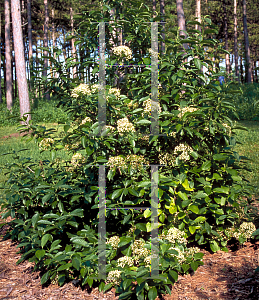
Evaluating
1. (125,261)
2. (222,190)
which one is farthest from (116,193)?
(222,190)

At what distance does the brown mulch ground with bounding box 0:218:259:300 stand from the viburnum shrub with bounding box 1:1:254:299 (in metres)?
0.10

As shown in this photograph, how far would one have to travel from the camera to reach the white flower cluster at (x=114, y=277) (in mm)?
2074

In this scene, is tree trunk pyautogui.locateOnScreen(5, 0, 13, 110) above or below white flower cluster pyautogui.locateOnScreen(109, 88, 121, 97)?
above

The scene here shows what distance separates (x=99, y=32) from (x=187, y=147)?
1496 mm

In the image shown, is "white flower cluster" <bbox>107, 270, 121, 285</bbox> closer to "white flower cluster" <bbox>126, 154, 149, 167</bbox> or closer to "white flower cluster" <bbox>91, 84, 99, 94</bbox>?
"white flower cluster" <bbox>126, 154, 149, 167</bbox>

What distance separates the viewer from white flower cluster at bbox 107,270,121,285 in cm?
207

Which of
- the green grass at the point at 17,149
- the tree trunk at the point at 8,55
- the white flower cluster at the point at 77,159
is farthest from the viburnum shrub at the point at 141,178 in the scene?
the tree trunk at the point at 8,55

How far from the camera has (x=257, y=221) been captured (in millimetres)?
2918

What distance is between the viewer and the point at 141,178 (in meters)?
2.68

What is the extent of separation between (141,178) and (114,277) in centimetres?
96

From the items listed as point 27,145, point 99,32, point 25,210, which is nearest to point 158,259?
point 25,210

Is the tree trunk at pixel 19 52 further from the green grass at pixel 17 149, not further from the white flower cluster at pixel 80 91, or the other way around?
→ the white flower cluster at pixel 80 91

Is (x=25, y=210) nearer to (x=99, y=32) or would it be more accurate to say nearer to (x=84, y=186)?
(x=84, y=186)

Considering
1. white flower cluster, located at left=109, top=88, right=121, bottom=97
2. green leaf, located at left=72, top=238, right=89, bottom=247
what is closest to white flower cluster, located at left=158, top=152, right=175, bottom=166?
white flower cluster, located at left=109, top=88, right=121, bottom=97
